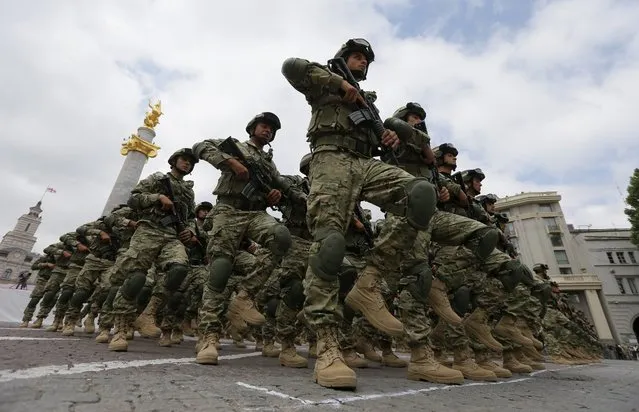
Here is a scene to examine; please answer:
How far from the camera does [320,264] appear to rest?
2436 mm

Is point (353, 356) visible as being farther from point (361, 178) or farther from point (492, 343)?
point (361, 178)

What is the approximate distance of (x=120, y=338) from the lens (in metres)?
3.68

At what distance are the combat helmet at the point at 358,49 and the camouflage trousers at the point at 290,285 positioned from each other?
2.28 metres

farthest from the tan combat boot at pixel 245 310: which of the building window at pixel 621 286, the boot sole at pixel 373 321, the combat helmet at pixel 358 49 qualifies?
the building window at pixel 621 286

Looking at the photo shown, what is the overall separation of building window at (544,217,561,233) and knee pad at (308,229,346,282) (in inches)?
Answer: 1561

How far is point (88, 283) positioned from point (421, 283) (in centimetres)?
699

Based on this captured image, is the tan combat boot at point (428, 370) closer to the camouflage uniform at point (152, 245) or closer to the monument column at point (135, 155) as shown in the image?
the camouflage uniform at point (152, 245)

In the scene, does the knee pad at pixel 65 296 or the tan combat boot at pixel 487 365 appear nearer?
the tan combat boot at pixel 487 365

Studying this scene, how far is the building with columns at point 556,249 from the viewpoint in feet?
98.7

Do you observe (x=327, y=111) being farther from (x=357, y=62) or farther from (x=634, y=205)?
(x=634, y=205)

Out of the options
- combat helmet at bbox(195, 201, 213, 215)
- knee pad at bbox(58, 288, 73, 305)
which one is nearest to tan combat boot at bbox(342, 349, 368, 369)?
combat helmet at bbox(195, 201, 213, 215)

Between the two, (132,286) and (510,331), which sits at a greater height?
(132,286)

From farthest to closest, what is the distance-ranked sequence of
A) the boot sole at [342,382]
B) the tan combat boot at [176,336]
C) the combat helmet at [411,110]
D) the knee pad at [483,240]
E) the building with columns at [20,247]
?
the building with columns at [20,247], the tan combat boot at [176,336], the combat helmet at [411,110], the knee pad at [483,240], the boot sole at [342,382]

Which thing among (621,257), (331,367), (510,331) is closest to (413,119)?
(331,367)
